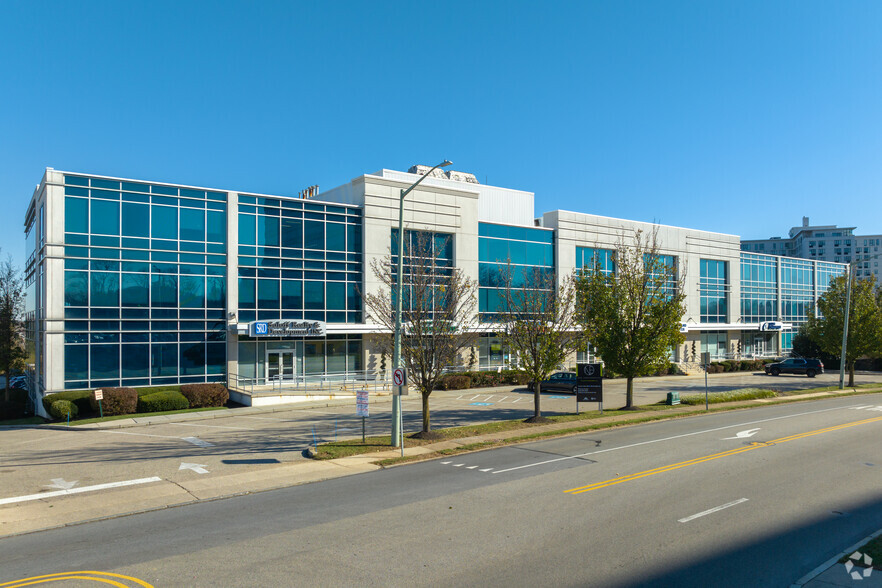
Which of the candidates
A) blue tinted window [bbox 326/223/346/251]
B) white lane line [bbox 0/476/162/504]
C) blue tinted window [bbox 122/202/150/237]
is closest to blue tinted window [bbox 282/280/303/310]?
blue tinted window [bbox 326/223/346/251]

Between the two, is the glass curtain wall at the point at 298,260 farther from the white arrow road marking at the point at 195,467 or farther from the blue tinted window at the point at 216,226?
the white arrow road marking at the point at 195,467

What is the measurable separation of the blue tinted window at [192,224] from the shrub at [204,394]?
8393 mm

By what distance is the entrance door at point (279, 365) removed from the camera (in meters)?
36.0

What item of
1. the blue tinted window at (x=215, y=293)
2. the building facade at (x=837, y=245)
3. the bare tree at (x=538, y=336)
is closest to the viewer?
the bare tree at (x=538, y=336)

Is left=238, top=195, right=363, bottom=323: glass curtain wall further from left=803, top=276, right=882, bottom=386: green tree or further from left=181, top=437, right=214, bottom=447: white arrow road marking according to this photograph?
left=803, top=276, right=882, bottom=386: green tree

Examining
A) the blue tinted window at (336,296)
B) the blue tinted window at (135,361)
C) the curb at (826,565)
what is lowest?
the curb at (826,565)

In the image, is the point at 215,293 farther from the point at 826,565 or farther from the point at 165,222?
the point at 826,565

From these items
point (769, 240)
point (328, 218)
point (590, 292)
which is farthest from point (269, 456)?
point (769, 240)

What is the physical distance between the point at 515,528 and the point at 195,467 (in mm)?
10607

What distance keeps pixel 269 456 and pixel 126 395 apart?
47.6 ft

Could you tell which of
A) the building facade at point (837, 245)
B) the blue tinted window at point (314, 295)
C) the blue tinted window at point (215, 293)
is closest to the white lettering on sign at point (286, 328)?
the blue tinted window at point (314, 295)

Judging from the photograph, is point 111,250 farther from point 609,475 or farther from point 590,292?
point 609,475

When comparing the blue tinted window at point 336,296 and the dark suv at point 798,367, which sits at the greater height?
the blue tinted window at point 336,296

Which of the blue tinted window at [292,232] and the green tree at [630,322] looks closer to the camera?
the green tree at [630,322]
